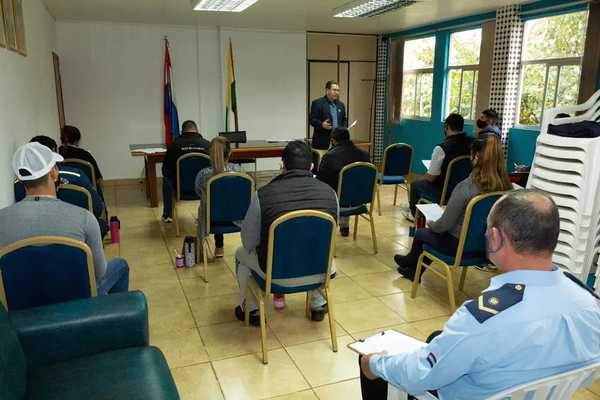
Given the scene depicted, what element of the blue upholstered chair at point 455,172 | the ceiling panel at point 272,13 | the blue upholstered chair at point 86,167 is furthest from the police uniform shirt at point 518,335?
the ceiling panel at point 272,13

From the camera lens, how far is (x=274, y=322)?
2.88m

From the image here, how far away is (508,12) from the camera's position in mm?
5824

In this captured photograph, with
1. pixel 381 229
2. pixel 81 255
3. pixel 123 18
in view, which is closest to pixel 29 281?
pixel 81 255

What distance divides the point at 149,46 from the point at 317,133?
3063mm

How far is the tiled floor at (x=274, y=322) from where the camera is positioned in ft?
7.46

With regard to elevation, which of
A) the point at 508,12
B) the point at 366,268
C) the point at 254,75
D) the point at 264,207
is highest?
the point at 508,12

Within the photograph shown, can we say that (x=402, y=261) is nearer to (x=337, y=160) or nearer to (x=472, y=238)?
(x=472, y=238)

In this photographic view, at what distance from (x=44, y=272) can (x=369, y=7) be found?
190 inches

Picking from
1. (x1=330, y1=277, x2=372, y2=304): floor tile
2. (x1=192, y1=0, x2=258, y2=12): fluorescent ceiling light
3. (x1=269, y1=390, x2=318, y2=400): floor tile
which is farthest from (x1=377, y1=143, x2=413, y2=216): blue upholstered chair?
(x1=269, y1=390, x2=318, y2=400): floor tile

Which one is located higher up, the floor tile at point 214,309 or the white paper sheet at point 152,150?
the white paper sheet at point 152,150

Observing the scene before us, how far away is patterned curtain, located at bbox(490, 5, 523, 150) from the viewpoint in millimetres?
5836

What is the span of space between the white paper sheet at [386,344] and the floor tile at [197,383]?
929 mm

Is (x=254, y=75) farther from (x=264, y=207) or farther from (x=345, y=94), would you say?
(x=264, y=207)

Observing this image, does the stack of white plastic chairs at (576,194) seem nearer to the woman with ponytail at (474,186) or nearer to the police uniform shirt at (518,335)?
the woman with ponytail at (474,186)
